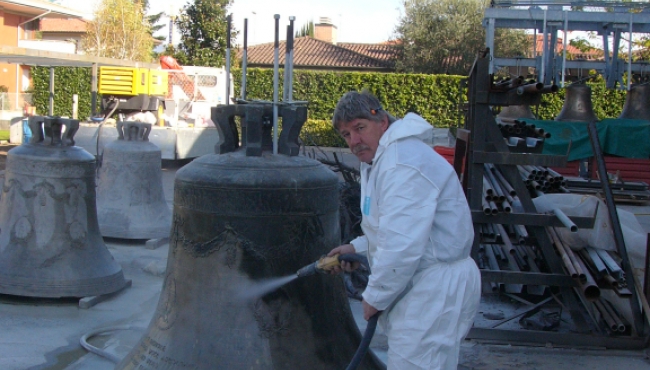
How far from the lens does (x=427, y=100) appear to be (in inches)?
990

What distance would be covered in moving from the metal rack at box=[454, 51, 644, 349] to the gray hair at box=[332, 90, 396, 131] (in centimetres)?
245

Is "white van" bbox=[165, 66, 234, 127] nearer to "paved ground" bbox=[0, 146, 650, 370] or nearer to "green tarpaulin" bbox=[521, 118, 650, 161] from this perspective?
"green tarpaulin" bbox=[521, 118, 650, 161]

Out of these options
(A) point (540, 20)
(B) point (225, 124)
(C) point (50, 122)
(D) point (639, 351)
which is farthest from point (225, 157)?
(A) point (540, 20)

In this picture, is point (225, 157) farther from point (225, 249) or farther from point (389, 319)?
point (389, 319)

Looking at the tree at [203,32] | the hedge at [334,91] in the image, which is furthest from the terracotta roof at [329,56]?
the hedge at [334,91]

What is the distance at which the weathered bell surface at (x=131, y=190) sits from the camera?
8.20 m

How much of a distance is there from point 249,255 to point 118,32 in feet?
105

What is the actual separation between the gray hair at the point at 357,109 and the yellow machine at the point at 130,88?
45.8ft

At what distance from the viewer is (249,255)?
121 inches

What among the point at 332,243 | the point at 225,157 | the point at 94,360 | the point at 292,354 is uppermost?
the point at 225,157

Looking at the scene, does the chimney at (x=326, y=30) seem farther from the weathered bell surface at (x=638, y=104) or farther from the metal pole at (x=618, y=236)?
the metal pole at (x=618, y=236)

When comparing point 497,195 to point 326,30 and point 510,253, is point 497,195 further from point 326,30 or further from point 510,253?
point 326,30

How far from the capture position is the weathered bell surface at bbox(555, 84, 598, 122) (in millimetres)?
13773

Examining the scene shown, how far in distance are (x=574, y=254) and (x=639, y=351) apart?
0.82 meters
